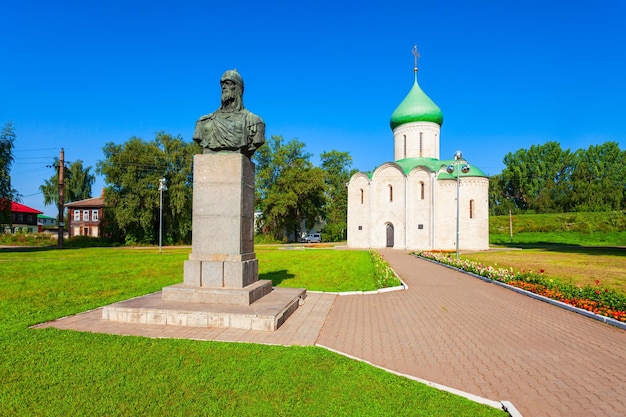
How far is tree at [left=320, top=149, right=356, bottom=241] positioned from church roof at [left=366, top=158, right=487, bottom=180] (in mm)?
15559

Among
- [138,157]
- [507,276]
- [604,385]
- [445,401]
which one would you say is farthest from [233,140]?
[138,157]

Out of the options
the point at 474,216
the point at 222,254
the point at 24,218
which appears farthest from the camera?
the point at 24,218

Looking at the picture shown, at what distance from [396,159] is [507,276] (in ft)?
93.2

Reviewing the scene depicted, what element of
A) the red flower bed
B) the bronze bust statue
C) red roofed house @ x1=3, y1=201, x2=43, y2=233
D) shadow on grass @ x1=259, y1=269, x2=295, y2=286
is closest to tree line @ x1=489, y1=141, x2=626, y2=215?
the red flower bed

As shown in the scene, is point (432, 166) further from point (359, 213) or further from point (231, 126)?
point (231, 126)

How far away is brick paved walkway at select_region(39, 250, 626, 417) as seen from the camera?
420 cm

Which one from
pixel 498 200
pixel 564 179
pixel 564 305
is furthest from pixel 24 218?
pixel 564 179

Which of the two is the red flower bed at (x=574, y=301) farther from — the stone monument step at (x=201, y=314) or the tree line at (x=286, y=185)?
the tree line at (x=286, y=185)

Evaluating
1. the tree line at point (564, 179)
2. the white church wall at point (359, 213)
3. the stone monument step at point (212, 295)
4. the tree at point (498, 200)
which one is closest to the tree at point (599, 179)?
the tree line at point (564, 179)

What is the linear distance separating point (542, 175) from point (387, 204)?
40.6 meters

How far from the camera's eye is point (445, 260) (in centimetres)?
1988

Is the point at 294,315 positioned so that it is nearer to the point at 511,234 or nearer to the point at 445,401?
the point at 445,401

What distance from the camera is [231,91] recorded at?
8.37 meters

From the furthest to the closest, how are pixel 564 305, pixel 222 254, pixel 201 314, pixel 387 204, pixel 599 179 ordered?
1. pixel 599 179
2. pixel 387 204
3. pixel 564 305
4. pixel 222 254
5. pixel 201 314
